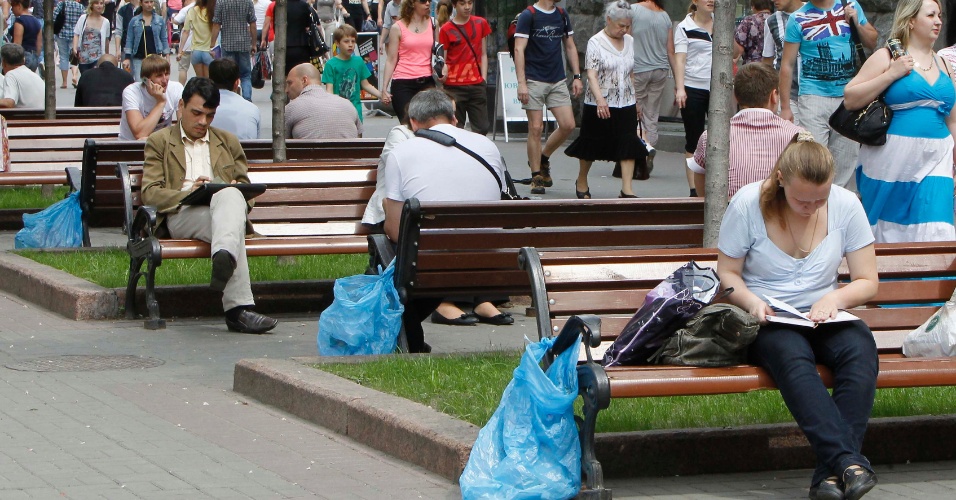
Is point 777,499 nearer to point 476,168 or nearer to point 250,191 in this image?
point 476,168

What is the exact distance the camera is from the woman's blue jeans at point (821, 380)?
5137 mm

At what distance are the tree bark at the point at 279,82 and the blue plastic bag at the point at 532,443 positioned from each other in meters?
5.77

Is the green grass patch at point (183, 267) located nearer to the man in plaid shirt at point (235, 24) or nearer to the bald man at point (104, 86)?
the bald man at point (104, 86)

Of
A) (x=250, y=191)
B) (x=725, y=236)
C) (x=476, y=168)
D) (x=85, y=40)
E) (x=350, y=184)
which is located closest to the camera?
(x=725, y=236)

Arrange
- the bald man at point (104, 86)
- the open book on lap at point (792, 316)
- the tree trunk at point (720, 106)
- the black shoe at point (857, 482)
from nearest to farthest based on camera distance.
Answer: the black shoe at point (857, 482) → the open book on lap at point (792, 316) → the tree trunk at point (720, 106) → the bald man at point (104, 86)

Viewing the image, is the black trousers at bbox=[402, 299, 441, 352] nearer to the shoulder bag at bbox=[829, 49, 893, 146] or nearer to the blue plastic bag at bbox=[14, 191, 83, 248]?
the shoulder bag at bbox=[829, 49, 893, 146]

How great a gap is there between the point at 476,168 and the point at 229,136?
189 cm

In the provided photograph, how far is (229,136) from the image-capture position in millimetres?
9375

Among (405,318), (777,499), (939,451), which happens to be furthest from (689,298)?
(405,318)

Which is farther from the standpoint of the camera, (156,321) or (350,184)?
(350,184)

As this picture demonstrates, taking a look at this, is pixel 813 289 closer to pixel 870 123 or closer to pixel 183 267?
pixel 870 123

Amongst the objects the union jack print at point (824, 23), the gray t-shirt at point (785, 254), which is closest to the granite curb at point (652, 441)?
the gray t-shirt at point (785, 254)

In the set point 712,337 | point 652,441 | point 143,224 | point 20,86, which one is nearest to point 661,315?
point 712,337

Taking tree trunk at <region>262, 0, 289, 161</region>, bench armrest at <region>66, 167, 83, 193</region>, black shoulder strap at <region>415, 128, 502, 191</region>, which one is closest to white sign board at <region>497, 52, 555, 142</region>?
tree trunk at <region>262, 0, 289, 161</region>
